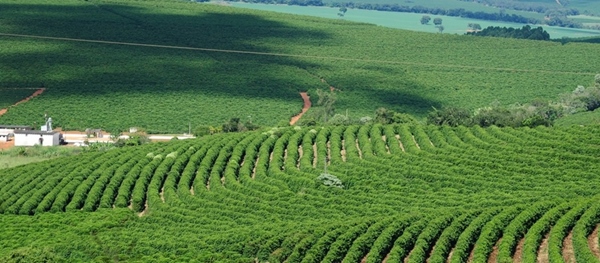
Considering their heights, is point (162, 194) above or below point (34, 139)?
above

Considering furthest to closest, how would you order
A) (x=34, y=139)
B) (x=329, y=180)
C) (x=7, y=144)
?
(x=7, y=144) < (x=34, y=139) < (x=329, y=180)

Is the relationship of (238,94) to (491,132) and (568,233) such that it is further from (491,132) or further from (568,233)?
(568,233)

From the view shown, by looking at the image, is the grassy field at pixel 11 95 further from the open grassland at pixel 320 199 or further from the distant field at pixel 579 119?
the distant field at pixel 579 119

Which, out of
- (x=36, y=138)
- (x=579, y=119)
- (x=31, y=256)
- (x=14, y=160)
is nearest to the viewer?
(x=31, y=256)

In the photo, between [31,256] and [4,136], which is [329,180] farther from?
[4,136]

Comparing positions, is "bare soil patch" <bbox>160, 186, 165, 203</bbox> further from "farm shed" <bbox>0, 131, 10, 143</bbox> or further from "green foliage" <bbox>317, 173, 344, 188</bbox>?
"farm shed" <bbox>0, 131, 10, 143</bbox>

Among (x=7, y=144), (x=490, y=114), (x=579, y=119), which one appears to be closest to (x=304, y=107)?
(x=579, y=119)

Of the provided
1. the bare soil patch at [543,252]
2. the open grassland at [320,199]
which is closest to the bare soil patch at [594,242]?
the open grassland at [320,199]

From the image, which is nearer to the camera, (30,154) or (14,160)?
(14,160)
